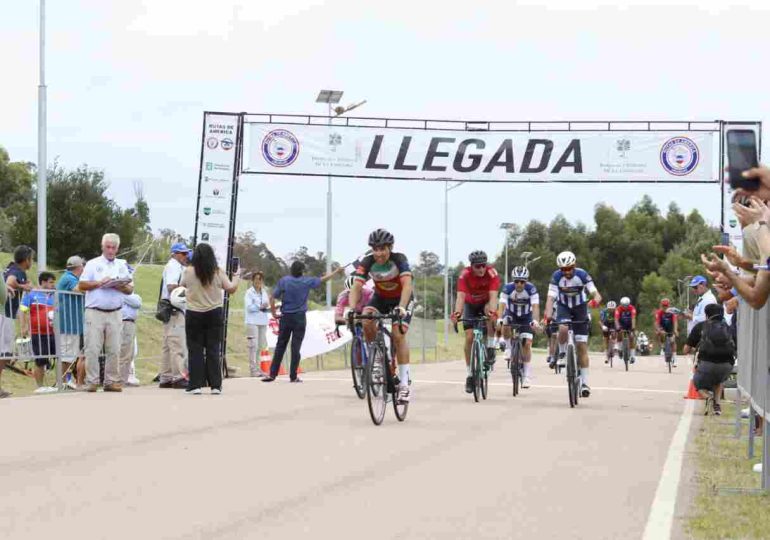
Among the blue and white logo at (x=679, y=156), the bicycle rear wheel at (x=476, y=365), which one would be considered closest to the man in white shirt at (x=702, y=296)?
the bicycle rear wheel at (x=476, y=365)

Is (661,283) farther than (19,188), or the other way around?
(661,283)

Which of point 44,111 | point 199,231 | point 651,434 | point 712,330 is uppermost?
point 44,111

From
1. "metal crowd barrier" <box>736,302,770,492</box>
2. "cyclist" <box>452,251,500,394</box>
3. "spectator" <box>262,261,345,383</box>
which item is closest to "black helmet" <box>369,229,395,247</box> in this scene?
"cyclist" <box>452,251,500,394</box>

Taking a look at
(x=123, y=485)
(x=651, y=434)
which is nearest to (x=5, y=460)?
(x=123, y=485)

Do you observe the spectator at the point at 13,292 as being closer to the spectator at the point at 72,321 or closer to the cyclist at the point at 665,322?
the spectator at the point at 72,321

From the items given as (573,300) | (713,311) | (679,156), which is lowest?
(713,311)

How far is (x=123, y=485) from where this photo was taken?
8070 millimetres

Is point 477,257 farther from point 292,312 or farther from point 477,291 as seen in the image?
point 292,312

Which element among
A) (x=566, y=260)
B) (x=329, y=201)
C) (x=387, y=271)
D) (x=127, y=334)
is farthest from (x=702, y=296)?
(x=329, y=201)

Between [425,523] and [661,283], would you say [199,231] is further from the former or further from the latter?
[661,283]

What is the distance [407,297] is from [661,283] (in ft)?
315

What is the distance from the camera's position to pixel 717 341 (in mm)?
15141

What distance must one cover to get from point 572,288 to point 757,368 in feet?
24.0

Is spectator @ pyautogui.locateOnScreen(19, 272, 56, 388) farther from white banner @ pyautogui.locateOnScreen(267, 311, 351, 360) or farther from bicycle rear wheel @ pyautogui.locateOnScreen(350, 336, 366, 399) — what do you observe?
white banner @ pyautogui.locateOnScreen(267, 311, 351, 360)
